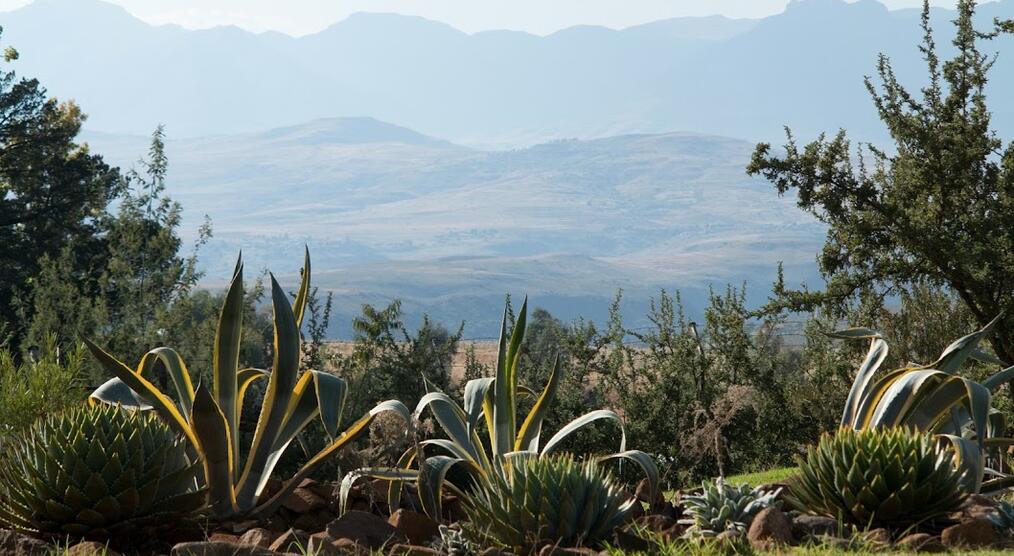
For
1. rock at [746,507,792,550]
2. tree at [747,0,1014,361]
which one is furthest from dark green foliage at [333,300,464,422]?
rock at [746,507,792,550]

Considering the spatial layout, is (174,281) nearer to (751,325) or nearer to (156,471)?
(751,325)

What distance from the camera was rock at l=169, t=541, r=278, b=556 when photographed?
588 centimetres

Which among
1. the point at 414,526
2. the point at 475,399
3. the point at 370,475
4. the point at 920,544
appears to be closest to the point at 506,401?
the point at 475,399

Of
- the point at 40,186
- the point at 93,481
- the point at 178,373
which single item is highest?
the point at 40,186

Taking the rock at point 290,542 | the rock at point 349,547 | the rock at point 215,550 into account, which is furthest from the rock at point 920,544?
the rock at point 215,550

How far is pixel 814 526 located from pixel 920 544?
2.01 ft

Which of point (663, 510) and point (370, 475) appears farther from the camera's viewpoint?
point (663, 510)

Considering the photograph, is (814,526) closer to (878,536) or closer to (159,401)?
(878,536)

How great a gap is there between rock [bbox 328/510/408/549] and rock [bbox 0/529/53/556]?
150cm

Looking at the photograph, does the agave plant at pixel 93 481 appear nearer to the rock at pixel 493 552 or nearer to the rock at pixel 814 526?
the rock at pixel 493 552

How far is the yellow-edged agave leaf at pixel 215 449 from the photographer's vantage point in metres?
7.55

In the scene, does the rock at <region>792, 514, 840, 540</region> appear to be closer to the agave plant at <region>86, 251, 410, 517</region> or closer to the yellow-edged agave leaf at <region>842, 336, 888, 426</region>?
the yellow-edged agave leaf at <region>842, 336, 888, 426</region>

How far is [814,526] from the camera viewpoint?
704 centimetres

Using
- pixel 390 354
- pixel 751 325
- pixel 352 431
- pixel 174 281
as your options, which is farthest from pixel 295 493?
pixel 174 281
